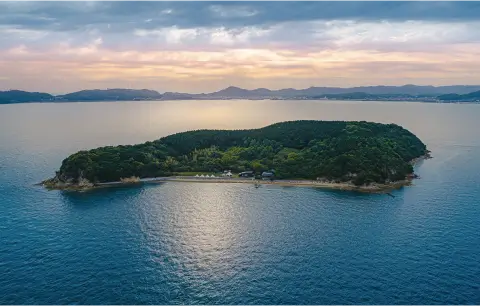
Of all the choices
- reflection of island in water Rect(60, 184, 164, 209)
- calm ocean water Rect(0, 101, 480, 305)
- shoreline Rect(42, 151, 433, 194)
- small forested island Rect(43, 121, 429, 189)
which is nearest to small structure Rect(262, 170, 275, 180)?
small forested island Rect(43, 121, 429, 189)

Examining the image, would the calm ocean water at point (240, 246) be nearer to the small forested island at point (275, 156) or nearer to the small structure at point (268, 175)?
the small forested island at point (275, 156)

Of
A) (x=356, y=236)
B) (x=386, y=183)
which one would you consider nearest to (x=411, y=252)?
(x=356, y=236)

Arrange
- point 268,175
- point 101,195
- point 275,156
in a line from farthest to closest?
point 275,156
point 268,175
point 101,195

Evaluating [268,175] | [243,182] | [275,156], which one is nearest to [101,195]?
[243,182]

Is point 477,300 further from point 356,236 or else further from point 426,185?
point 426,185

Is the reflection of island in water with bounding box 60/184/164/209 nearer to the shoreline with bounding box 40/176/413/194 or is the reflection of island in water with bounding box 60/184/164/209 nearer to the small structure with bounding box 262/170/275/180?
the shoreline with bounding box 40/176/413/194

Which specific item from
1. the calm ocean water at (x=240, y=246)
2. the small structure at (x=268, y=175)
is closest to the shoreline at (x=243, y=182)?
the small structure at (x=268, y=175)

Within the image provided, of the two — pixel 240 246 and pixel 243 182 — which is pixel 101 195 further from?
pixel 240 246
